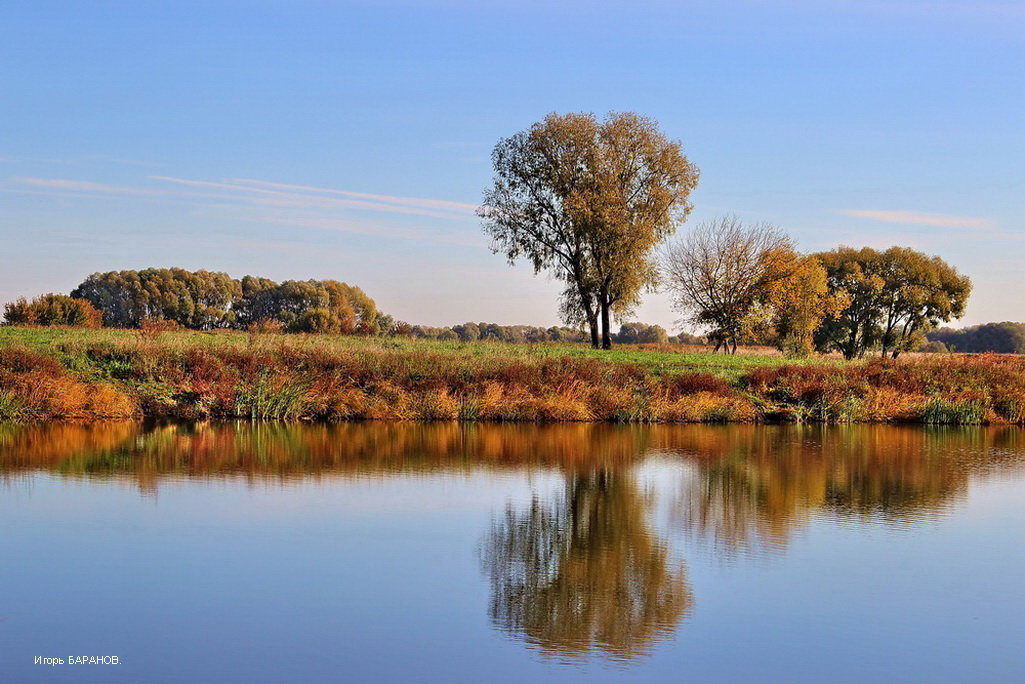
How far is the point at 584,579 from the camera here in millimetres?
10070

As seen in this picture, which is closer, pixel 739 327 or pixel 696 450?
pixel 696 450

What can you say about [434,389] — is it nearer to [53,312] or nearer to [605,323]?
[53,312]

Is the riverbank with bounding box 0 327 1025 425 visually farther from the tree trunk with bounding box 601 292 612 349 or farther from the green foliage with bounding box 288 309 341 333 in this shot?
the tree trunk with bounding box 601 292 612 349

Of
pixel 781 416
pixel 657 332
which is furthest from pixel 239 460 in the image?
pixel 657 332

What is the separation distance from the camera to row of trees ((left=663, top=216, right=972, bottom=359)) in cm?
5344

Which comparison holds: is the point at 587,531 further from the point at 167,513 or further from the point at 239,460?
the point at 239,460

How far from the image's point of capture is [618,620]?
8.72 m

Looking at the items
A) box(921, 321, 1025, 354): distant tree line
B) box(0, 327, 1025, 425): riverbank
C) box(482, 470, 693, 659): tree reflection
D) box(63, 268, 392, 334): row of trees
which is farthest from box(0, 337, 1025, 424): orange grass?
box(921, 321, 1025, 354): distant tree line

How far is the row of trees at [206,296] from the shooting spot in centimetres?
8162

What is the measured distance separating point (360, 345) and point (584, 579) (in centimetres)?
2065

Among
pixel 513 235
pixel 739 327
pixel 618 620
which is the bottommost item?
pixel 618 620

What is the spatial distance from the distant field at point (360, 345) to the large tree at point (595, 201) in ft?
47.3

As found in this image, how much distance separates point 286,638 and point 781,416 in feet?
78.7

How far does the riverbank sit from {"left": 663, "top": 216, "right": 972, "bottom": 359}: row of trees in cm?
2023
